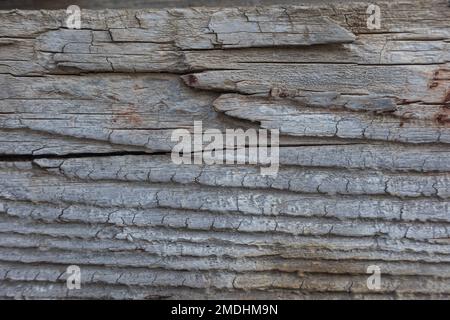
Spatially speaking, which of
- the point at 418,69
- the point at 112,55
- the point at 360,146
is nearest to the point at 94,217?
the point at 112,55

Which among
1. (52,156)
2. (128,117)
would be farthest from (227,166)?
(52,156)

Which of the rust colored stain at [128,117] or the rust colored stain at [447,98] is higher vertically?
the rust colored stain at [447,98]

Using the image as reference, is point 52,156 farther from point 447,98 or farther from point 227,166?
point 447,98

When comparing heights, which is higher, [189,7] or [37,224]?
[189,7]

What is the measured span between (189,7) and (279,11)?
19 centimetres

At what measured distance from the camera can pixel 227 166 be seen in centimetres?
101

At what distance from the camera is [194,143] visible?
39.5 inches

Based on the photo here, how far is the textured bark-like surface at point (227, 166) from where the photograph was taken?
94 cm

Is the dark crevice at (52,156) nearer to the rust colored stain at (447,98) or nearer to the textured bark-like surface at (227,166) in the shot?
the textured bark-like surface at (227,166)

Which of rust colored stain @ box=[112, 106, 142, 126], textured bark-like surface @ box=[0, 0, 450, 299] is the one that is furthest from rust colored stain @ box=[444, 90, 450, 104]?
rust colored stain @ box=[112, 106, 142, 126]

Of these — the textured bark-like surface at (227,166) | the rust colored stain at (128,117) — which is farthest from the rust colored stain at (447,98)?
the rust colored stain at (128,117)

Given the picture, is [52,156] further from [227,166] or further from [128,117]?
[227,166]

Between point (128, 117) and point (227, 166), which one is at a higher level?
point (128, 117)

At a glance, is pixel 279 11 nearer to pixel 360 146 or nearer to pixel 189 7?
pixel 189 7
